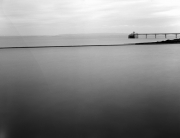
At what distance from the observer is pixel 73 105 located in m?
3.07

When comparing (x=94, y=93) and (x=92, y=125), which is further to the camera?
(x=94, y=93)

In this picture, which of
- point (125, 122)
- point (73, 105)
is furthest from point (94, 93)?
point (125, 122)

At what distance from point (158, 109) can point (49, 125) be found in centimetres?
159

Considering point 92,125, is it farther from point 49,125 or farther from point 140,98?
point 140,98

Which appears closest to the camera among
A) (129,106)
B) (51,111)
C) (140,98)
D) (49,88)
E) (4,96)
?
(51,111)

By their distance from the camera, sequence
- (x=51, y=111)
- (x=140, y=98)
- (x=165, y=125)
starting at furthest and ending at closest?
(x=140, y=98) < (x=51, y=111) < (x=165, y=125)

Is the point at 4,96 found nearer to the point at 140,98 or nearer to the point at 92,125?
the point at 92,125

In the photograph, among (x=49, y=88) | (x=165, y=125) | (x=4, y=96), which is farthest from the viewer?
(x=49, y=88)

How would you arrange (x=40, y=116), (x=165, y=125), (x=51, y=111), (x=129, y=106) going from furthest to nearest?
(x=129, y=106), (x=51, y=111), (x=40, y=116), (x=165, y=125)

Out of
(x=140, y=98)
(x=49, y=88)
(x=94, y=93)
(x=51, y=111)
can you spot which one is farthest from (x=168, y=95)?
(x=49, y=88)

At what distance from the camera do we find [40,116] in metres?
2.59

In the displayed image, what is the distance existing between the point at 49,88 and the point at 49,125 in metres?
2.13

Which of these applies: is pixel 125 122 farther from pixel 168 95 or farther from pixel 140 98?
pixel 168 95

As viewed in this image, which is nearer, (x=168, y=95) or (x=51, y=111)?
(x=51, y=111)
